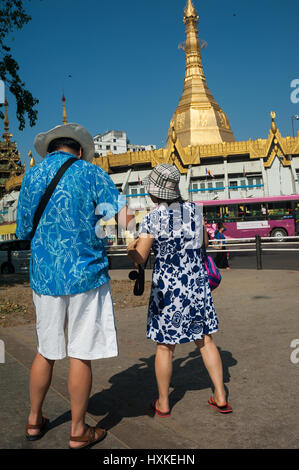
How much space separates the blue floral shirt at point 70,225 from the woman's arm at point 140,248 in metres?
0.27

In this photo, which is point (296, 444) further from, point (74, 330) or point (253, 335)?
point (253, 335)

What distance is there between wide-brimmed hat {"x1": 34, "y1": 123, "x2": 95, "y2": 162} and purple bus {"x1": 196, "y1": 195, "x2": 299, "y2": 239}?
1045 inches

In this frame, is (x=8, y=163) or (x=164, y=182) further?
(x=8, y=163)

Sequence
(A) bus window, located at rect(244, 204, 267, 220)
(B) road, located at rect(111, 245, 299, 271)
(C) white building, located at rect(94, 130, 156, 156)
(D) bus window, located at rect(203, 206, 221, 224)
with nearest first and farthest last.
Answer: (B) road, located at rect(111, 245, 299, 271)
(A) bus window, located at rect(244, 204, 267, 220)
(D) bus window, located at rect(203, 206, 221, 224)
(C) white building, located at rect(94, 130, 156, 156)

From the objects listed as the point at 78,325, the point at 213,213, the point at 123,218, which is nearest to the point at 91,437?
the point at 78,325

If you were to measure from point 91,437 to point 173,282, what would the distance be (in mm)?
1091

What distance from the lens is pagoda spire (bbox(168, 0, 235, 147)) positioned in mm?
50406

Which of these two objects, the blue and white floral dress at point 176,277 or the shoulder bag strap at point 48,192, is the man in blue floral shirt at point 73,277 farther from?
the blue and white floral dress at point 176,277

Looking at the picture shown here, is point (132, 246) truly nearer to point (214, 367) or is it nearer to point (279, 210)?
point (214, 367)

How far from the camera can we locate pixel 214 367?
3041mm

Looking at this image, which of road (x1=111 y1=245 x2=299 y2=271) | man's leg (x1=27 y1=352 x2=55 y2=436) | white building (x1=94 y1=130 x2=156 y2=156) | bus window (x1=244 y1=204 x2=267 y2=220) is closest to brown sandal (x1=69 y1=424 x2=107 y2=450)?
man's leg (x1=27 y1=352 x2=55 y2=436)

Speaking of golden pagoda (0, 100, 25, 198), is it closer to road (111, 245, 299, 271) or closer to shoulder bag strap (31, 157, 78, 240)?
road (111, 245, 299, 271)

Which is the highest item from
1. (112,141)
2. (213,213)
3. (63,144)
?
(112,141)
